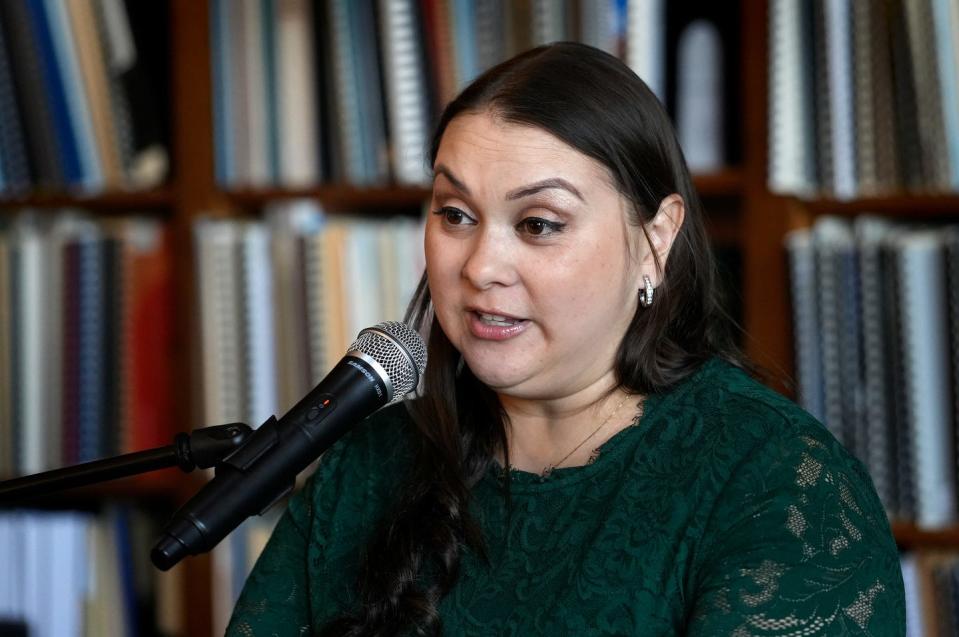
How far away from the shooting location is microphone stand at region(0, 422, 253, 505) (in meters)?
1.01

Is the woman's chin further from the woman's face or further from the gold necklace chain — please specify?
the gold necklace chain

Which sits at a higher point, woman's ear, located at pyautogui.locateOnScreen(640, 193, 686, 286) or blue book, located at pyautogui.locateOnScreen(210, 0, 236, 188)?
blue book, located at pyautogui.locateOnScreen(210, 0, 236, 188)

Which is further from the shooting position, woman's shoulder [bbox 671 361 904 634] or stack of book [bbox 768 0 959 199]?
stack of book [bbox 768 0 959 199]

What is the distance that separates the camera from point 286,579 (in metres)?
1.46

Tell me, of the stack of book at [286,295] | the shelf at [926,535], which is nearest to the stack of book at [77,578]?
the stack of book at [286,295]

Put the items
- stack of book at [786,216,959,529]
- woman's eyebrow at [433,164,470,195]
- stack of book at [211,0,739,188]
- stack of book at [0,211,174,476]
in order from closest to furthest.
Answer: woman's eyebrow at [433,164,470,195]
stack of book at [786,216,959,529]
stack of book at [211,0,739,188]
stack of book at [0,211,174,476]

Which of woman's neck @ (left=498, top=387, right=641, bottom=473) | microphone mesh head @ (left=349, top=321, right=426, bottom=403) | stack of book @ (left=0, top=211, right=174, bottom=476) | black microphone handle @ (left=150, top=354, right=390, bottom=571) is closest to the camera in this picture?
black microphone handle @ (left=150, top=354, right=390, bottom=571)

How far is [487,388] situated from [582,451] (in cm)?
17

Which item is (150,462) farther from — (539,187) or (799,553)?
(799,553)

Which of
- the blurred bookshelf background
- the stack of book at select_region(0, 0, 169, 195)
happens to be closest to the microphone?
the blurred bookshelf background

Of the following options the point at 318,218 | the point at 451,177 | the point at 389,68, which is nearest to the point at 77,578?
the point at 318,218

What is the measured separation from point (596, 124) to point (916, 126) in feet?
2.80

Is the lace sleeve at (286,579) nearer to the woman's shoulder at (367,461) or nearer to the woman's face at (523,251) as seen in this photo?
the woman's shoulder at (367,461)

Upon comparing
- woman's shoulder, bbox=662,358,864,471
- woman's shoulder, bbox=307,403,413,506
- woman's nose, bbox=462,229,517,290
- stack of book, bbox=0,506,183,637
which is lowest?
stack of book, bbox=0,506,183,637
